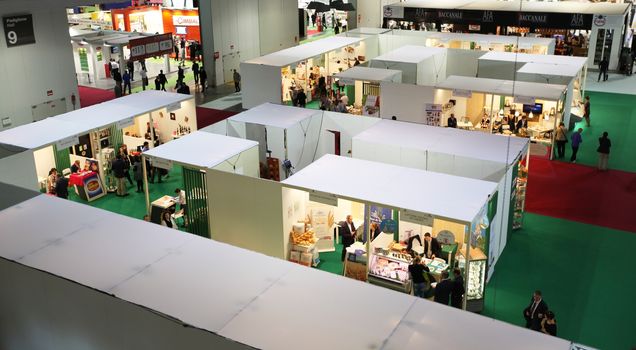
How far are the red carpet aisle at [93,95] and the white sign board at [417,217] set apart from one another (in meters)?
16.6

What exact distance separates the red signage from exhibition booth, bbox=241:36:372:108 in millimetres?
3966

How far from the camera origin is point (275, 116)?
14.7 m

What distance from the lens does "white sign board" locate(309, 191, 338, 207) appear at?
9.98m

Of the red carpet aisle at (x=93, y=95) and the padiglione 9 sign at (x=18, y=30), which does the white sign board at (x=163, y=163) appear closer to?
the padiglione 9 sign at (x=18, y=30)

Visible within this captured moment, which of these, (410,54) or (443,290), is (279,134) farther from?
(410,54)

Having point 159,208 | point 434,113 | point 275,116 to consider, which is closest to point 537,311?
point 159,208

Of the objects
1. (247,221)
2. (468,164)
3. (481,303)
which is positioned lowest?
(481,303)

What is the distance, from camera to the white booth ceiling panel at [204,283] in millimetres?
6426

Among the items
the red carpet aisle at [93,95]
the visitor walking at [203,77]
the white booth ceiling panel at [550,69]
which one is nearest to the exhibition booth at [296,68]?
the visitor walking at [203,77]

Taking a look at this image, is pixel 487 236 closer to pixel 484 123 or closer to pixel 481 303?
pixel 481 303

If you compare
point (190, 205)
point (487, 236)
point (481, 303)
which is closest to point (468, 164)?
point (487, 236)

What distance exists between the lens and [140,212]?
44.4ft

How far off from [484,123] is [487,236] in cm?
819

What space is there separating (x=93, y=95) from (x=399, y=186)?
1736 cm
